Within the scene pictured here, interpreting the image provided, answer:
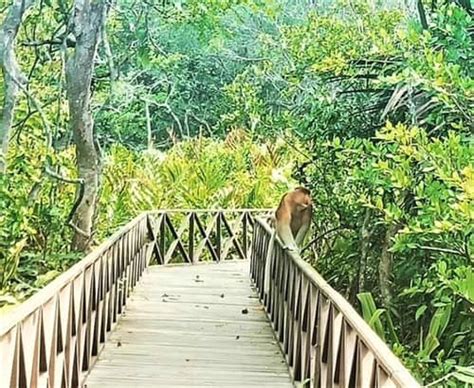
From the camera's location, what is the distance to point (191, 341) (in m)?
5.65

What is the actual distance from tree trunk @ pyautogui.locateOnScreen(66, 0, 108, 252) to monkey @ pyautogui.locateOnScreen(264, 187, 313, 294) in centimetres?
191

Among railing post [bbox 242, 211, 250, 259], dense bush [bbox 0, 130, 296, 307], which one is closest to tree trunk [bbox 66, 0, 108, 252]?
dense bush [bbox 0, 130, 296, 307]

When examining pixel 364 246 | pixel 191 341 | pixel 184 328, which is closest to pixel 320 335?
pixel 364 246

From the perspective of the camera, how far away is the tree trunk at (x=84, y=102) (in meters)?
6.92

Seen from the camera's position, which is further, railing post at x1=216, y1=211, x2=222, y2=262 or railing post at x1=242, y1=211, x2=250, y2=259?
railing post at x1=242, y1=211, x2=250, y2=259

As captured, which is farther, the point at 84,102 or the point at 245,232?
the point at 245,232

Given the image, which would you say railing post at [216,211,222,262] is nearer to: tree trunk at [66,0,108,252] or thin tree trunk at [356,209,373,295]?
tree trunk at [66,0,108,252]

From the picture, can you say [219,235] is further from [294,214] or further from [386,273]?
[386,273]

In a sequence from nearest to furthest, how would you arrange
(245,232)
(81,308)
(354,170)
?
(81,308)
(354,170)
(245,232)

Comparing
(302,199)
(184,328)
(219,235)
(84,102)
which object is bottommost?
(184,328)

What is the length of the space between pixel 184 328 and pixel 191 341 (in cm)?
47

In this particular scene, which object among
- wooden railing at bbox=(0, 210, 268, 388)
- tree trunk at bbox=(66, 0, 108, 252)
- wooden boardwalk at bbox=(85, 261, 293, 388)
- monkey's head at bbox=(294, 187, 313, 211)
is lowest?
wooden boardwalk at bbox=(85, 261, 293, 388)

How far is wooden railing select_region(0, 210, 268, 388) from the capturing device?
2.80 metres

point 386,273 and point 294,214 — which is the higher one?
point 294,214
